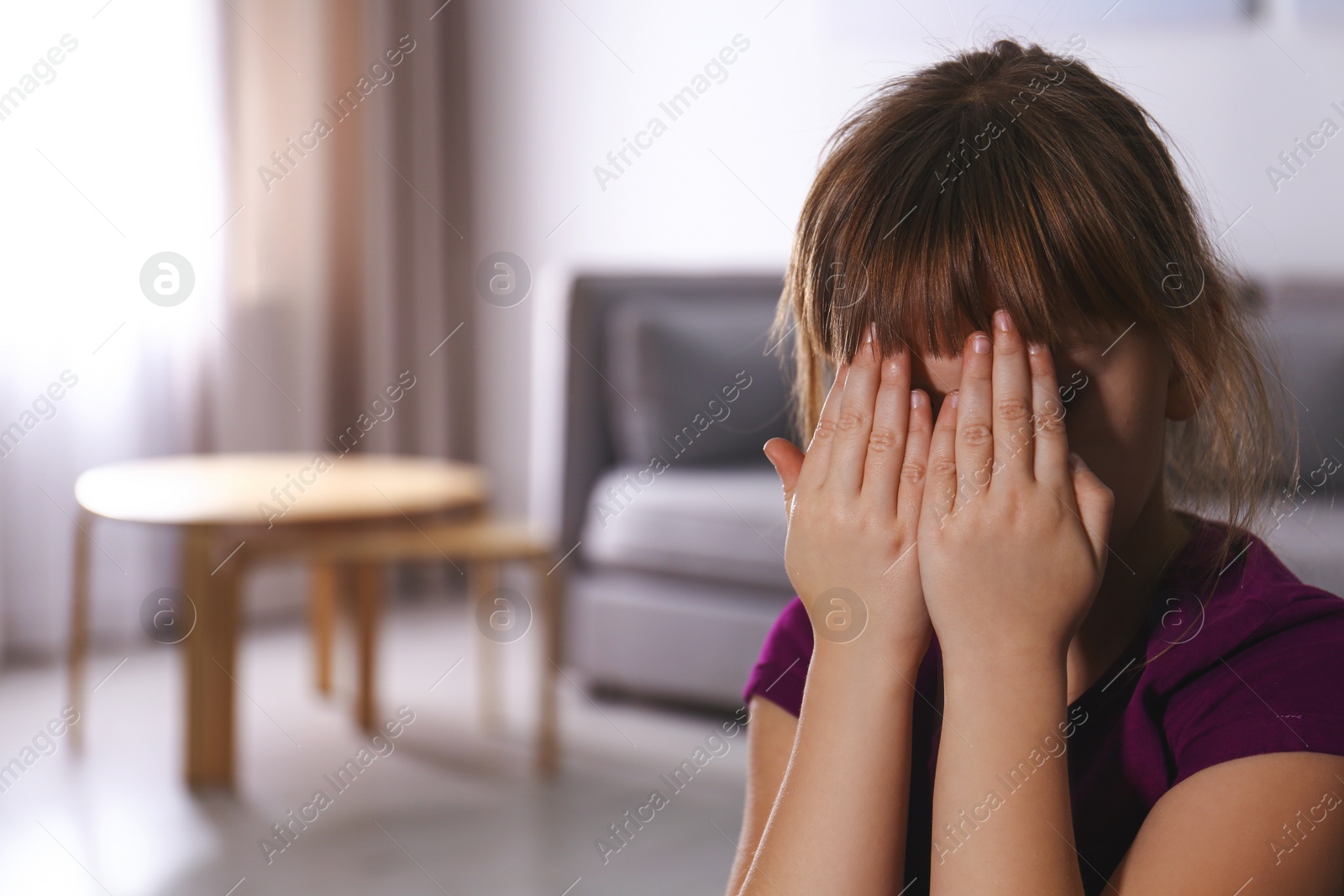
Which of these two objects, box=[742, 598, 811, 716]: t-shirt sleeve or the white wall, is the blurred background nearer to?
the white wall

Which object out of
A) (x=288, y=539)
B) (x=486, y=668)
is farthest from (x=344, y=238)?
(x=288, y=539)

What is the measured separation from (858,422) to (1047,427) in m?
0.10

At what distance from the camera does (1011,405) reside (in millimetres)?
561

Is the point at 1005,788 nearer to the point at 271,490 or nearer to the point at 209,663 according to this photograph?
the point at 209,663

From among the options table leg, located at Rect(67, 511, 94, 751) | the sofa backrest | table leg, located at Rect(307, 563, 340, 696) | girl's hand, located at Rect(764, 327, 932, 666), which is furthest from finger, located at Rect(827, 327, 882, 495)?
table leg, located at Rect(307, 563, 340, 696)

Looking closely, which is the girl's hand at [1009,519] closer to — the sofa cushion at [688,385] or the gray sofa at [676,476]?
the gray sofa at [676,476]

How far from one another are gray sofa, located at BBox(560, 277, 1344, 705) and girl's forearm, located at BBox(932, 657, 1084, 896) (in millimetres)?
1396

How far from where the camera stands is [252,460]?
8.11 ft

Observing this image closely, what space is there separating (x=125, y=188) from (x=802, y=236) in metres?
2.58

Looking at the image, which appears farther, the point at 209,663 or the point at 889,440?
the point at 209,663

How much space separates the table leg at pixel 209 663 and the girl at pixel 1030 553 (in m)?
1.42

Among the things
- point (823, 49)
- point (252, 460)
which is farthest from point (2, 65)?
point (823, 49)

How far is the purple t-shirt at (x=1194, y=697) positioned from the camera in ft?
1.75

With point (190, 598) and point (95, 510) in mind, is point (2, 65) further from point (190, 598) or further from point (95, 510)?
point (190, 598)
